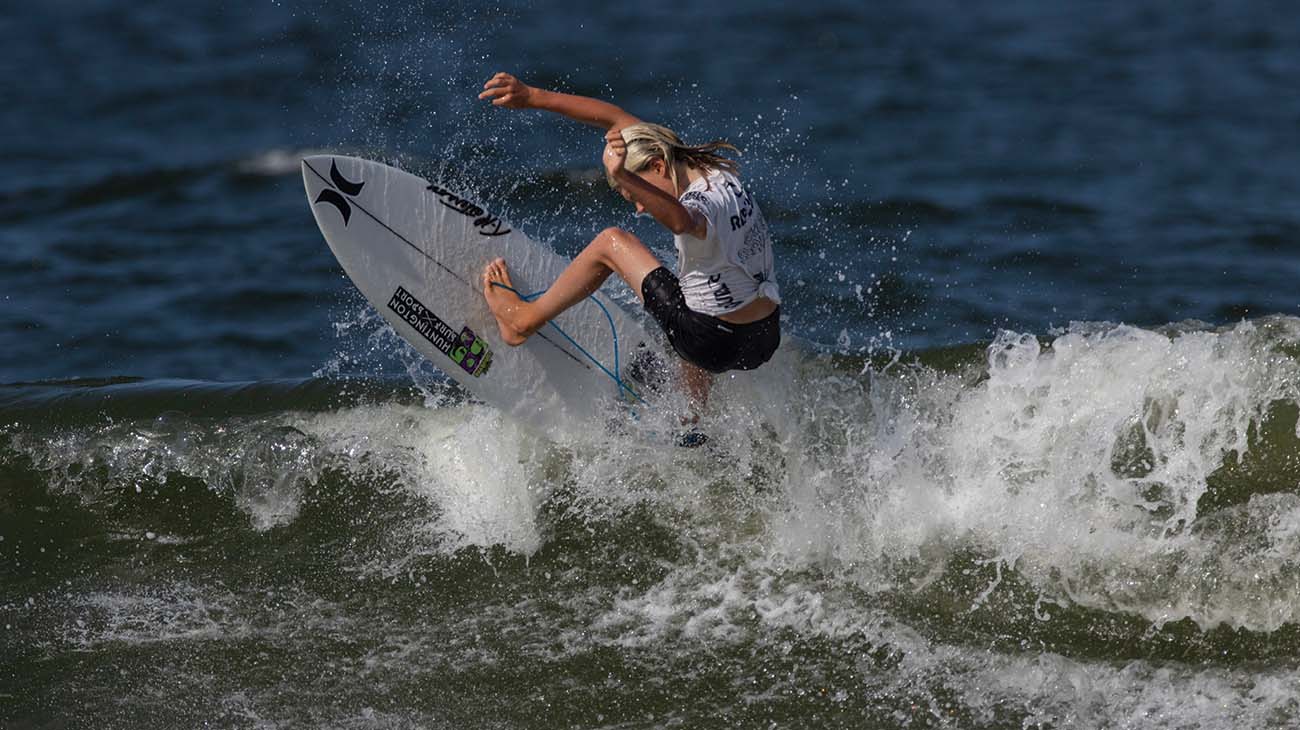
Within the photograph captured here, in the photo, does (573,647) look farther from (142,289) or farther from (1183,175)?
(1183,175)

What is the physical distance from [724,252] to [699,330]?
1.27 ft

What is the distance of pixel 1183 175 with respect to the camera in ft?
41.5

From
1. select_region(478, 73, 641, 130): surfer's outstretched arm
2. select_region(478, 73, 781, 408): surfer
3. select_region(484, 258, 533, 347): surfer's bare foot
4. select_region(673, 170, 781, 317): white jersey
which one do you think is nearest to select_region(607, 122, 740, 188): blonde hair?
select_region(478, 73, 781, 408): surfer

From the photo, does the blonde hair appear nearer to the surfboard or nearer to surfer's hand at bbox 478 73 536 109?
surfer's hand at bbox 478 73 536 109

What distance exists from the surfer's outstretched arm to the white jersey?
0.72 metres

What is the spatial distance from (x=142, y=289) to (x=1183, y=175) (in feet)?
29.6

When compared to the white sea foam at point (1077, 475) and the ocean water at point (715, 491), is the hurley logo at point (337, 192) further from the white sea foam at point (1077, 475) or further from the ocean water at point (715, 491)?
the white sea foam at point (1077, 475)

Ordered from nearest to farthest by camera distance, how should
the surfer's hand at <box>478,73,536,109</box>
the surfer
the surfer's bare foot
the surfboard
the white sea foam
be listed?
the surfer < the white sea foam < the surfer's hand at <box>478,73,536,109</box> < the surfer's bare foot < the surfboard

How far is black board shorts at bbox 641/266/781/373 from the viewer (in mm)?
6238

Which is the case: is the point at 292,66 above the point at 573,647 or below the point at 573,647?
above

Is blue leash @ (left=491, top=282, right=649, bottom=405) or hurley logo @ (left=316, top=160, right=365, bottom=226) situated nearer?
hurley logo @ (left=316, top=160, right=365, bottom=226)

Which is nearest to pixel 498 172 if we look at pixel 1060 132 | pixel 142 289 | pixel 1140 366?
pixel 142 289

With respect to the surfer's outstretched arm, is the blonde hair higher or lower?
lower

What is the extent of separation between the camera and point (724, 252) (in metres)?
6.06
